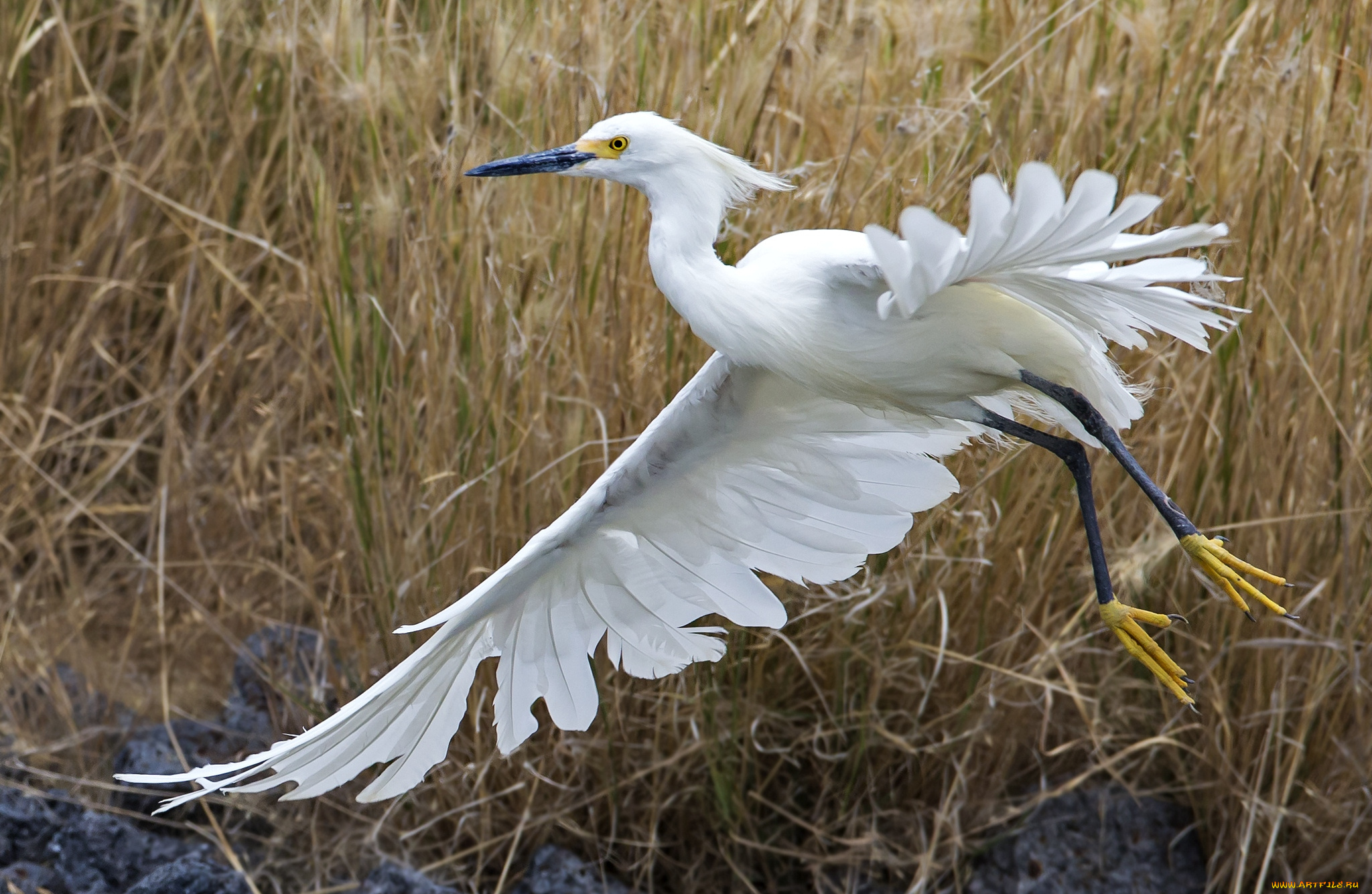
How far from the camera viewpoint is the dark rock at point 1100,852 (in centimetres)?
288

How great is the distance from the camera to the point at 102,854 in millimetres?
2863

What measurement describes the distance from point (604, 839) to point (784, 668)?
550 millimetres

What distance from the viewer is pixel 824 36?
11.3 ft

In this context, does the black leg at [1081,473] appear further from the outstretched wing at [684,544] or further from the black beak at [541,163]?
the black beak at [541,163]

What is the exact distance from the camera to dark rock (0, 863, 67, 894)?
9.09 feet

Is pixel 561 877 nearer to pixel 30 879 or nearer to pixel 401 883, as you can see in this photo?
pixel 401 883

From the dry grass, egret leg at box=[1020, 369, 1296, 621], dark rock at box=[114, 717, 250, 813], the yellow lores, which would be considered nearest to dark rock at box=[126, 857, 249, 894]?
the dry grass

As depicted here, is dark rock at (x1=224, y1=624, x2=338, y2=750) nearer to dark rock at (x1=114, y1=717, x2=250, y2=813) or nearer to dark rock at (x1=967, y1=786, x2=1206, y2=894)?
dark rock at (x1=114, y1=717, x2=250, y2=813)

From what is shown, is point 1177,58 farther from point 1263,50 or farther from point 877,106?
point 877,106

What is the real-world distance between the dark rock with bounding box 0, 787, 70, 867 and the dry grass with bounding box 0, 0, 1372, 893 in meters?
0.24

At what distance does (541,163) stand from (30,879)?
6.18 ft

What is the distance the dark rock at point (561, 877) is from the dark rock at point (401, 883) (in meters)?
0.18

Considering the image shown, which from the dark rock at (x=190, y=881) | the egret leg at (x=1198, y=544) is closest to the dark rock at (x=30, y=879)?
the dark rock at (x=190, y=881)

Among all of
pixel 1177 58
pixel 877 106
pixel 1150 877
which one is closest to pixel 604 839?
pixel 1150 877
